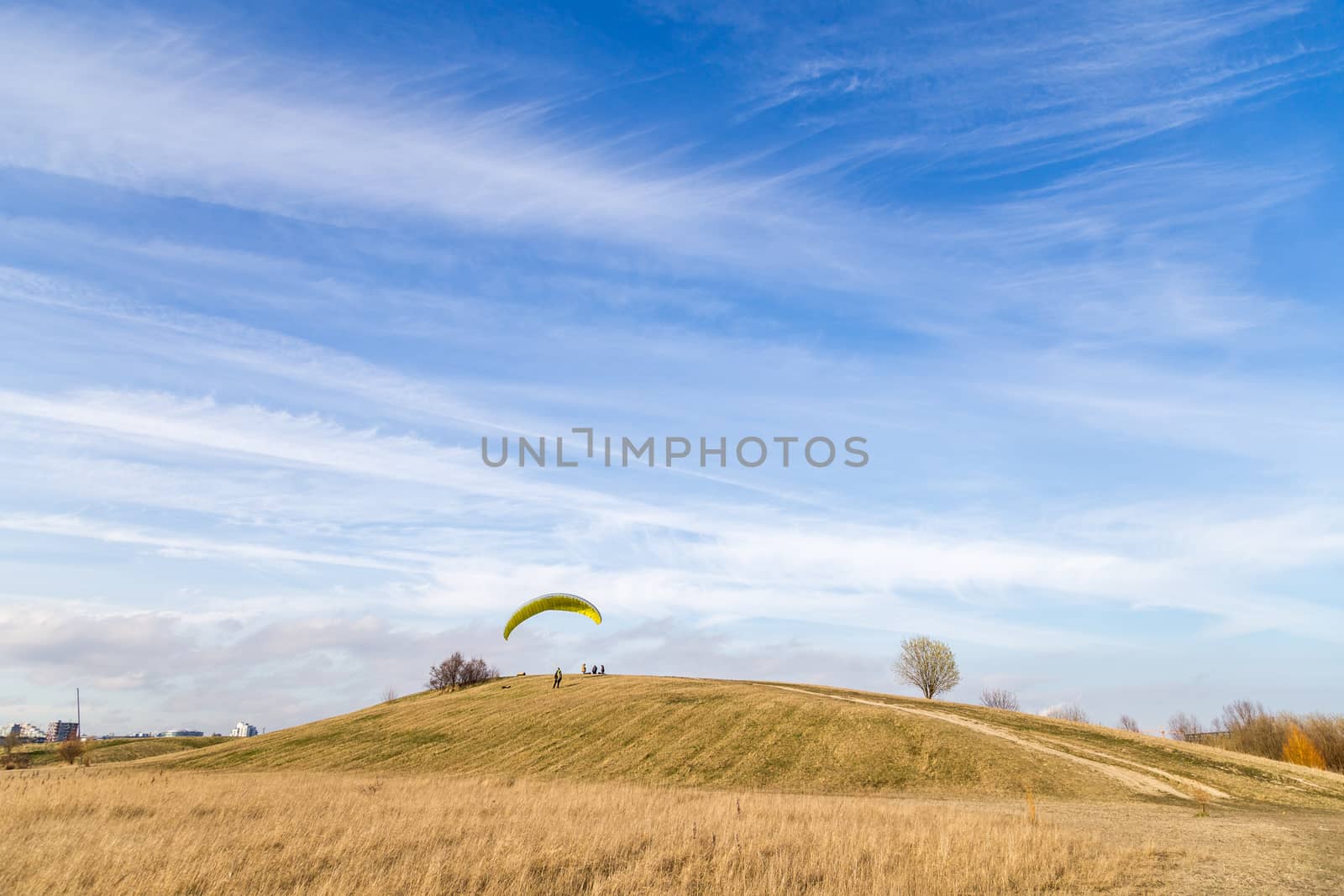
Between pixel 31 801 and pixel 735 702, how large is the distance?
139ft

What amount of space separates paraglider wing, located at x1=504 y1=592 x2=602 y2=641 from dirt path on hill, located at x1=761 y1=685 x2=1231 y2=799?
31.1 metres

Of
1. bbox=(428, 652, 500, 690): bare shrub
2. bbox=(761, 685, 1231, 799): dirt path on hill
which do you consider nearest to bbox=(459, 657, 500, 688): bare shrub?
bbox=(428, 652, 500, 690): bare shrub

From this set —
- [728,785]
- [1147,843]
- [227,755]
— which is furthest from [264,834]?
[227,755]

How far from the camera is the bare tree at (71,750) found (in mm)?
70250

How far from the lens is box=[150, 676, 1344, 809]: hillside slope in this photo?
129 feet

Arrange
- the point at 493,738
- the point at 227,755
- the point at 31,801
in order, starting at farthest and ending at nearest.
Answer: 1. the point at 227,755
2. the point at 493,738
3. the point at 31,801

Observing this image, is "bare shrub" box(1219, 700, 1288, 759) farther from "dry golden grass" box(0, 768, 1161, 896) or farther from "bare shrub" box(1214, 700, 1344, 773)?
"dry golden grass" box(0, 768, 1161, 896)

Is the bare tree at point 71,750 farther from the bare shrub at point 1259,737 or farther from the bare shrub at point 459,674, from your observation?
the bare shrub at point 1259,737

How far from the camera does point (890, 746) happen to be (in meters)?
44.4

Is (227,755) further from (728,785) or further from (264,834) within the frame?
(264,834)

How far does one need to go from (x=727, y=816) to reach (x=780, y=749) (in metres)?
24.4

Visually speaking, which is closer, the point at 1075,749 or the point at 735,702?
the point at 1075,749

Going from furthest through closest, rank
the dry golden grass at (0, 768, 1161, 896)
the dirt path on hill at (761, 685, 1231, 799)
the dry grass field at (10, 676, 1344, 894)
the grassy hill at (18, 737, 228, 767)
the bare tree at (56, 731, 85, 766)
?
the grassy hill at (18, 737, 228, 767)
the bare tree at (56, 731, 85, 766)
the dirt path on hill at (761, 685, 1231, 799)
the dry grass field at (10, 676, 1344, 894)
the dry golden grass at (0, 768, 1161, 896)

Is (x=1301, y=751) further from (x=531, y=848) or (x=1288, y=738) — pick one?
(x=531, y=848)
